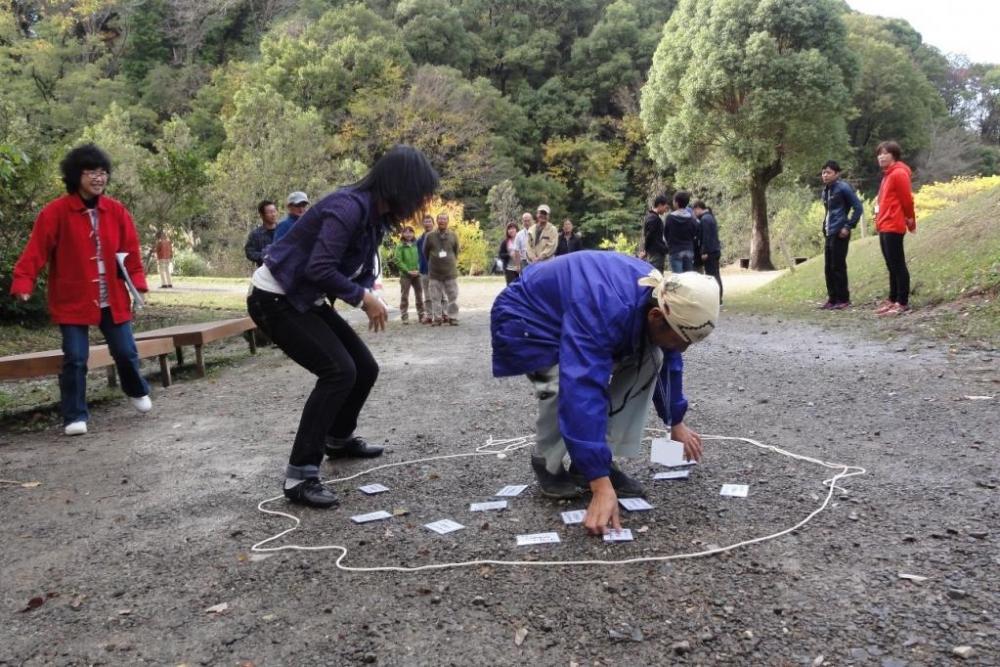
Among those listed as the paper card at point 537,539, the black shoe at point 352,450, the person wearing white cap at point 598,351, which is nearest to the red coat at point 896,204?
the person wearing white cap at point 598,351

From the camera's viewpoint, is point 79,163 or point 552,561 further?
point 79,163

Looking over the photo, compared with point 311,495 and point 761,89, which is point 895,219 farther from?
point 761,89

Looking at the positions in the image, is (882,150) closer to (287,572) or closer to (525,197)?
(287,572)

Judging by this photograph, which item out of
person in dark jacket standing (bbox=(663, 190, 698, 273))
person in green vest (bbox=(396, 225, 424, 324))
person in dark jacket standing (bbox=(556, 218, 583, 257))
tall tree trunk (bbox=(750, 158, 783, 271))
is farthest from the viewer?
tall tree trunk (bbox=(750, 158, 783, 271))

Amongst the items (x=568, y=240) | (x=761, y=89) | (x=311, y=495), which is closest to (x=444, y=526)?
(x=311, y=495)

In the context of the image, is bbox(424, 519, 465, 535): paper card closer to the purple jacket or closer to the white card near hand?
the purple jacket

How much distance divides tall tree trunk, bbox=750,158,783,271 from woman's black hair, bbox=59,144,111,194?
23.9 m

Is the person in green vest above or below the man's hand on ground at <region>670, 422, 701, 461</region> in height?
above

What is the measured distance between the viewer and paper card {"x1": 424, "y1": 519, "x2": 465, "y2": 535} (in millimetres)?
3375

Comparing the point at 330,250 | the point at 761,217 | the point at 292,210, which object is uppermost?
the point at 761,217

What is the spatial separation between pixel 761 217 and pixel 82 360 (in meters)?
24.4

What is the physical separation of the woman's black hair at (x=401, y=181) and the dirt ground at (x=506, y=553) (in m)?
1.47

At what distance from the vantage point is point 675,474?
3986mm

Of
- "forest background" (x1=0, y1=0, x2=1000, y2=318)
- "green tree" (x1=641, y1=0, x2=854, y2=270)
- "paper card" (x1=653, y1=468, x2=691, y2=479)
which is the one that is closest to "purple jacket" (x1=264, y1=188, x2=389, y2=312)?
"paper card" (x1=653, y1=468, x2=691, y2=479)
